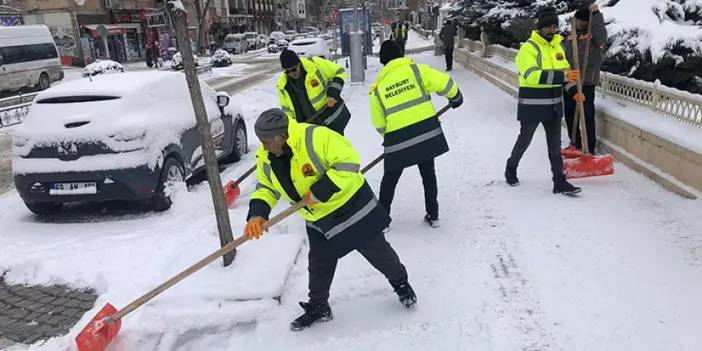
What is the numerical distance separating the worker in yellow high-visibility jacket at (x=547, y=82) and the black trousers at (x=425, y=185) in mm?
1297

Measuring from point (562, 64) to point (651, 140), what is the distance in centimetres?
119

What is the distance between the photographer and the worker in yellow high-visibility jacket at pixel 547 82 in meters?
5.25

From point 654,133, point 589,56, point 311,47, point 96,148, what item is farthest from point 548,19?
point 311,47

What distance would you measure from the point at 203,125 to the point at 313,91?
1696 mm

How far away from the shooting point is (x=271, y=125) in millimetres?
2963

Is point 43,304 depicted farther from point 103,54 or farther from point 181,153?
point 103,54

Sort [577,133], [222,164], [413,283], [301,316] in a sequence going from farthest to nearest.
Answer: [222,164] → [577,133] → [413,283] → [301,316]

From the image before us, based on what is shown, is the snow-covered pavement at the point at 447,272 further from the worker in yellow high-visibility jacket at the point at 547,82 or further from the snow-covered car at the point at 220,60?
the snow-covered car at the point at 220,60

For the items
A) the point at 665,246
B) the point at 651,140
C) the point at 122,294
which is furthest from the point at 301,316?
the point at 651,140

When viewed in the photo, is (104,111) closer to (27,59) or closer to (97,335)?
(97,335)

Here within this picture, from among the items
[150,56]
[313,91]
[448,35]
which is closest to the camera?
[313,91]

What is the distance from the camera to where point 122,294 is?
415 cm

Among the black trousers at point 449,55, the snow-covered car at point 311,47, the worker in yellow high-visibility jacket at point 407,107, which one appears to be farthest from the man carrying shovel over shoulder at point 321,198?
the snow-covered car at point 311,47

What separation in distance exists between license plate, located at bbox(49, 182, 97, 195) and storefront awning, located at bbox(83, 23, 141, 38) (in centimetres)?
3545
